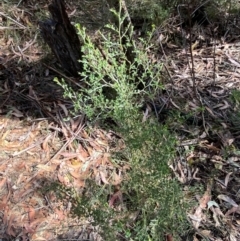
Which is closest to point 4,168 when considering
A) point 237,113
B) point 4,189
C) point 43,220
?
point 4,189

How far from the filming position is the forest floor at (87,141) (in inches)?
93.7

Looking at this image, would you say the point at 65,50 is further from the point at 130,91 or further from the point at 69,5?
the point at 130,91

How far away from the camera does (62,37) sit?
301 centimetres

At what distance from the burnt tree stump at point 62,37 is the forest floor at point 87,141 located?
20 centimetres

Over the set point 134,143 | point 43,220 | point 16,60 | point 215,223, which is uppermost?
point 134,143

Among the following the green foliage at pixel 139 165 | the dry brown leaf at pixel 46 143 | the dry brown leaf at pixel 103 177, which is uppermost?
the green foliage at pixel 139 165

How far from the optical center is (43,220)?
2.40m

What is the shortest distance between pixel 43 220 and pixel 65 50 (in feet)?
4.04

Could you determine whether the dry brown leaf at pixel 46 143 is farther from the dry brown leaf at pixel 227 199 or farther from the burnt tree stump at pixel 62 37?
the dry brown leaf at pixel 227 199

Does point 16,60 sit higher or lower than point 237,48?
higher

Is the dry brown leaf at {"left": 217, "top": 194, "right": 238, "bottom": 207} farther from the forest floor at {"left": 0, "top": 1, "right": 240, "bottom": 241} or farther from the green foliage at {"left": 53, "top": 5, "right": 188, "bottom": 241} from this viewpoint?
the green foliage at {"left": 53, "top": 5, "right": 188, "bottom": 241}

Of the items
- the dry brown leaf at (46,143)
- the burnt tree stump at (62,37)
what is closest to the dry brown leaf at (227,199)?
the dry brown leaf at (46,143)

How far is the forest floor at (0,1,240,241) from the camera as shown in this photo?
2379mm

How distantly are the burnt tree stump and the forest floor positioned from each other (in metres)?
0.20
